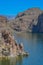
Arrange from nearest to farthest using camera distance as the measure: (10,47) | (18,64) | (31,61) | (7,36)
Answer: (18,64), (31,61), (10,47), (7,36)

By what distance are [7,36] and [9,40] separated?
1.75m

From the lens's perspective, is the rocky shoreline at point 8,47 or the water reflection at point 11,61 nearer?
the water reflection at point 11,61

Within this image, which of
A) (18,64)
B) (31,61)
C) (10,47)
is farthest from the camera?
(10,47)

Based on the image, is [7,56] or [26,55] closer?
[7,56]

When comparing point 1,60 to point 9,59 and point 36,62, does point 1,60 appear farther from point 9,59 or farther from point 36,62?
point 36,62

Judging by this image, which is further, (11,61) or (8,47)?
(8,47)

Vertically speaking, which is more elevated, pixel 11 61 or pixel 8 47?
pixel 8 47

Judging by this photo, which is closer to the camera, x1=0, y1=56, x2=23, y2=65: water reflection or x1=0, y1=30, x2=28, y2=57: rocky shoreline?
x1=0, y1=56, x2=23, y2=65: water reflection

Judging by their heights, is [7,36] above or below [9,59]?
above

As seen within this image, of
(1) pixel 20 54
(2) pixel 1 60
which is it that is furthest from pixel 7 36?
(2) pixel 1 60

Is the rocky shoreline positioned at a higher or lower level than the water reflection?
higher

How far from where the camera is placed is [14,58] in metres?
71.1

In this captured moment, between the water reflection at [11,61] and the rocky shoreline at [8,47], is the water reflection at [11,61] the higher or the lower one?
the lower one

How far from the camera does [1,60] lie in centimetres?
6694
